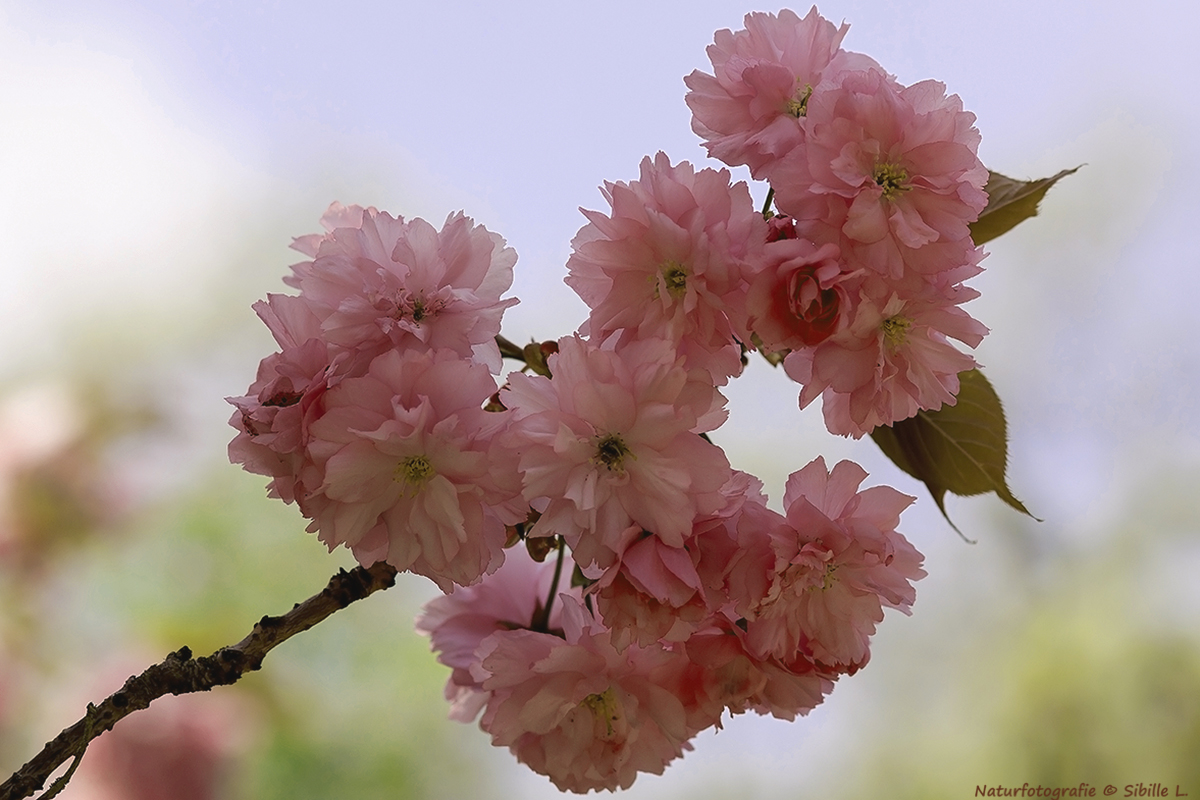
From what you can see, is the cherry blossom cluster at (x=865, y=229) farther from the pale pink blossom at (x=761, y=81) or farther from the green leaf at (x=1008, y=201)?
the green leaf at (x=1008, y=201)

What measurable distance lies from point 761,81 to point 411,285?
7.3 inches

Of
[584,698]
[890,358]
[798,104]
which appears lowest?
[584,698]

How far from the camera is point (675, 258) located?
0.41 metres

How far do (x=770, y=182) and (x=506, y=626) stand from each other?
0.31m

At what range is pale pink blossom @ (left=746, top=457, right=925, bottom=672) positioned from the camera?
1.41 feet

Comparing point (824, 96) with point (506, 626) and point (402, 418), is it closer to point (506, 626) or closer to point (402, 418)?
point (402, 418)

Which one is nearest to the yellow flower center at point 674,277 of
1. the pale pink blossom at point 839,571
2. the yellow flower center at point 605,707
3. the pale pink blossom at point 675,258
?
the pale pink blossom at point 675,258

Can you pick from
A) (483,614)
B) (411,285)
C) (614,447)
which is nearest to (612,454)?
(614,447)

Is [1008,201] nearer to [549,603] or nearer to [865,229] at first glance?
[865,229]

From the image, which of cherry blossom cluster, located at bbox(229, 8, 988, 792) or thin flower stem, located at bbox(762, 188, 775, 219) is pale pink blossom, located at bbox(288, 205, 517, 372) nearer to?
cherry blossom cluster, located at bbox(229, 8, 988, 792)

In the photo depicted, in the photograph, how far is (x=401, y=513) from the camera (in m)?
0.42

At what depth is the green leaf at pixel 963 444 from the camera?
1.92ft

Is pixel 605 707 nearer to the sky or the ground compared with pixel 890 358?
nearer to the ground

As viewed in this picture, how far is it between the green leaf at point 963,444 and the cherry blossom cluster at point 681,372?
141 mm
